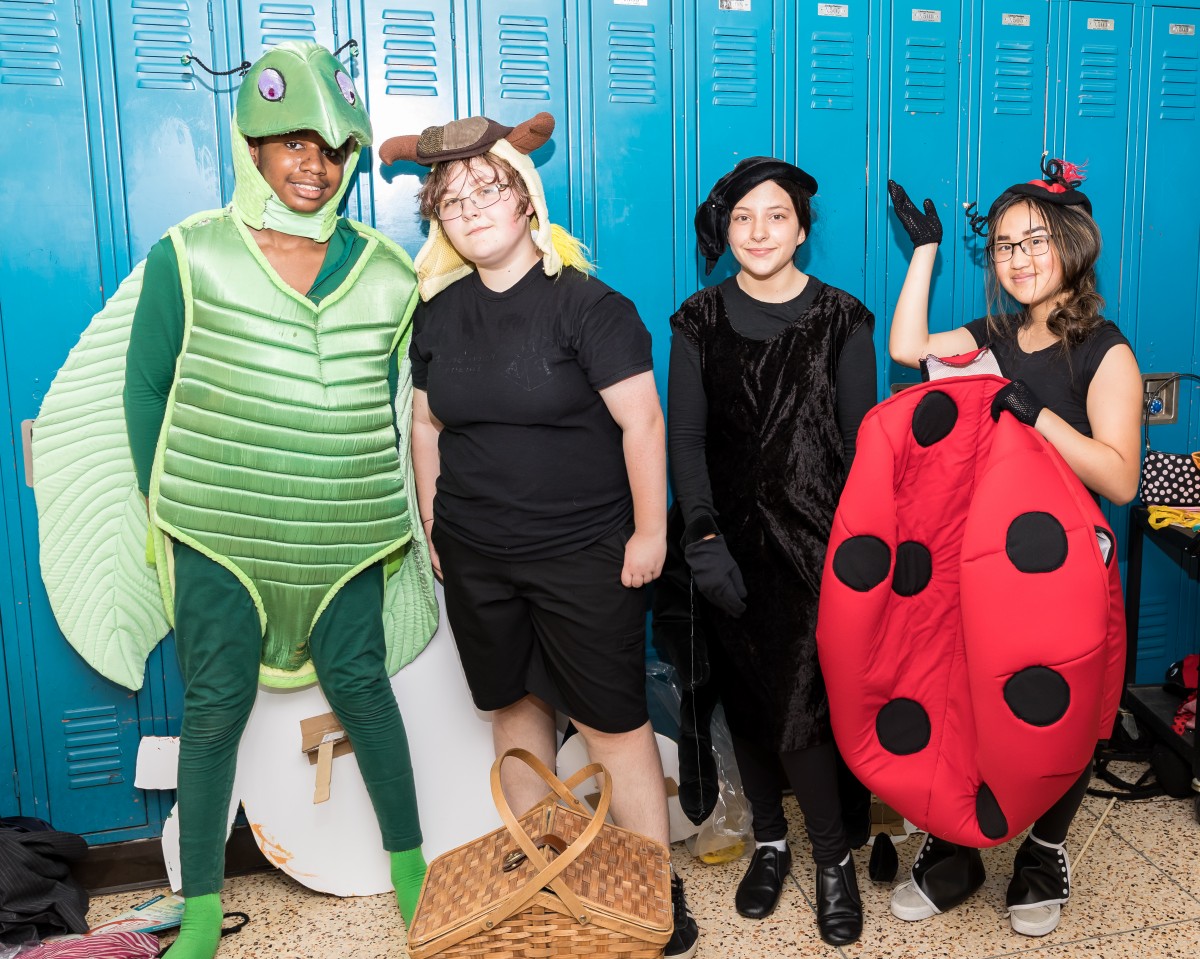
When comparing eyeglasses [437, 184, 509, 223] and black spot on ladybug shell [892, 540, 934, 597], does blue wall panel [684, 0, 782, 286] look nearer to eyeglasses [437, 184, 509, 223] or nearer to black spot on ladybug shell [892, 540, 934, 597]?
eyeglasses [437, 184, 509, 223]

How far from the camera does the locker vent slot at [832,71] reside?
2.51m

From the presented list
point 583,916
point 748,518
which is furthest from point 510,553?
point 583,916

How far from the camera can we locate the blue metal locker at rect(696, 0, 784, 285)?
2.46 metres

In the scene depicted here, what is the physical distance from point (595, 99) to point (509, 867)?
171 cm

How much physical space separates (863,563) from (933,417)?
311mm

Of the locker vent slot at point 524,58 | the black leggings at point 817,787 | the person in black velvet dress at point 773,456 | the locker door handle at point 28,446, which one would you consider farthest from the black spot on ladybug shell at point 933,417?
the locker door handle at point 28,446

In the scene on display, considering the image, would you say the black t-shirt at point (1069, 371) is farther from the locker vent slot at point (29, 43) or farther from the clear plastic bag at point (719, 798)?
the locker vent slot at point (29, 43)

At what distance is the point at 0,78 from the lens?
2143mm

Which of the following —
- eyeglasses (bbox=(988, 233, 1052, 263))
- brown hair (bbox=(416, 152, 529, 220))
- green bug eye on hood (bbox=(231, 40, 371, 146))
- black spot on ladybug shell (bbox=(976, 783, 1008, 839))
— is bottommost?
black spot on ladybug shell (bbox=(976, 783, 1008, 839))

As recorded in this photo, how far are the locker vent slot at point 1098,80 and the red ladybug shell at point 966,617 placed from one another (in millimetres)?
1211

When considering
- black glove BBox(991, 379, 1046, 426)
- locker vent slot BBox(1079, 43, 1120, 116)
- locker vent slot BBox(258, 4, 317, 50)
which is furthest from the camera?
locker vent slot BBox(1079, 43, 1120, 116)

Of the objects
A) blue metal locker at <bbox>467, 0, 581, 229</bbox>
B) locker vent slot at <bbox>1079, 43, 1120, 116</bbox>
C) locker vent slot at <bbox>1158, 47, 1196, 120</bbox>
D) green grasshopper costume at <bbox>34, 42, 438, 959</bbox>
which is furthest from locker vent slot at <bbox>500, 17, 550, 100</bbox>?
locker vent slot at <bbox>1158, 47, 1196, 120</bbox>

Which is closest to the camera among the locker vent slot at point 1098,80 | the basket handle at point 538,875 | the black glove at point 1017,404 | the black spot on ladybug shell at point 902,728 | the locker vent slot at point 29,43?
the basket handle at point 538,875

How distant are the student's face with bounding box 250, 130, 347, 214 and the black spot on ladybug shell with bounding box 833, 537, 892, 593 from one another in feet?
4.10
